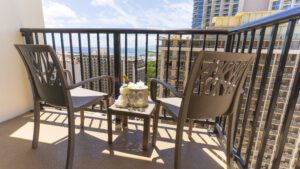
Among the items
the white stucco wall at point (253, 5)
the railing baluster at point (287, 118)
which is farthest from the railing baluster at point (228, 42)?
the white stucco wall at point (253, 5)

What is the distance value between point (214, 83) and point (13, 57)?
227 centimetres

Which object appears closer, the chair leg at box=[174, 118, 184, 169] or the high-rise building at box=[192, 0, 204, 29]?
the chair leg at box=[174, 118, 184, 169]

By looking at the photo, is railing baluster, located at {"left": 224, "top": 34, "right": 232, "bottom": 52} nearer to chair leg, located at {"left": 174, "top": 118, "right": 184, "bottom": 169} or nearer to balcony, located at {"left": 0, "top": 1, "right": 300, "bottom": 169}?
balcony, located at {"left": 0, "top": 1, "right": 300, "bottom": 169}

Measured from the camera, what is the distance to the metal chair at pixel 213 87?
2.94ft

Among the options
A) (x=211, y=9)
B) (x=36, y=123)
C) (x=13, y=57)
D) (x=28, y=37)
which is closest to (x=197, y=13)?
(x=211, y=9)

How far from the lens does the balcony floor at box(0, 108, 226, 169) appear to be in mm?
1315

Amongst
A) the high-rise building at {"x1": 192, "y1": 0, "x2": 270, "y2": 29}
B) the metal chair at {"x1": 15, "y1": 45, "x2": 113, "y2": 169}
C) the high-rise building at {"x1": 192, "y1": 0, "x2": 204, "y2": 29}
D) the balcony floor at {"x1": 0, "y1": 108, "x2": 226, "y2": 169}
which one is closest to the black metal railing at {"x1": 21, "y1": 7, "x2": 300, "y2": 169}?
the balcony floor at {"x1": 0, "y1": 108, "x2": 226, "y2": 169}

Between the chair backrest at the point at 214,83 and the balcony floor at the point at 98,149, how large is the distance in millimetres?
555

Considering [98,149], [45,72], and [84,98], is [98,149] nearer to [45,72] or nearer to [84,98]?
[84,98]

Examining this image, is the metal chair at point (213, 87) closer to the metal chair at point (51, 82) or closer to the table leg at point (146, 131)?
the table leg at point (146, 131)

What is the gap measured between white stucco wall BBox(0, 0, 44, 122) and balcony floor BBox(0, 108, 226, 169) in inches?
9.0

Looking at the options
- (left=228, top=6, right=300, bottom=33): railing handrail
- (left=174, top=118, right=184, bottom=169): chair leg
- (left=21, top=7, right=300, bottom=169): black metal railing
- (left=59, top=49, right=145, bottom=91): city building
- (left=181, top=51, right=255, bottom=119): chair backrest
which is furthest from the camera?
(left=59, top=49, right=145, bottom=91): city building

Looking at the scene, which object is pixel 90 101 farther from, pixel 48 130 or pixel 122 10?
pixel 122 10

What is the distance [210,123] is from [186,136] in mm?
366
